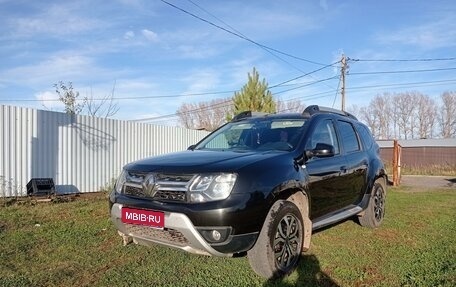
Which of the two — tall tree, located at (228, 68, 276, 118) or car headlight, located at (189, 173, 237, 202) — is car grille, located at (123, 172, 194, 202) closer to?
car headlight, located at (189, 173, 237, 202)

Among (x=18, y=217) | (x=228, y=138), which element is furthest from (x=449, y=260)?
(x=18, y=217)

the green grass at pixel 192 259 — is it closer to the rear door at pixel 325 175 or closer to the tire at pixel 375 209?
the tire at pixel 375 209

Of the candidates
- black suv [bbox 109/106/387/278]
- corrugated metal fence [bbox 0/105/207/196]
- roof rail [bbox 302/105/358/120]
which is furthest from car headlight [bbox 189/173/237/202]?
corrugated metal fence [bbox 0/105/207/196]

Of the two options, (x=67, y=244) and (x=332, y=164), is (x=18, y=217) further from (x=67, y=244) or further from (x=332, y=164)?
(x=332, y=164)

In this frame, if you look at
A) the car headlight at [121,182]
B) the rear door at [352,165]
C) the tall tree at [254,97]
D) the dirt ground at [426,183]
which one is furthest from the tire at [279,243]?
the tall tree at [254,97]

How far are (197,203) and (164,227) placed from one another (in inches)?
15.1

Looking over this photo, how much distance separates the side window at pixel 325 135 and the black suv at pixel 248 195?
0.05 feet

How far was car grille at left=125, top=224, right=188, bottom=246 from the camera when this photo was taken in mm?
3699

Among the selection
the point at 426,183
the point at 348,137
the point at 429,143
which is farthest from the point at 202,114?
the point at 348,137

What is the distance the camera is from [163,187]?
12.4 feet

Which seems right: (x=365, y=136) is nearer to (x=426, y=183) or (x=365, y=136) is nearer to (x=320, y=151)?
(x=320, y=151)

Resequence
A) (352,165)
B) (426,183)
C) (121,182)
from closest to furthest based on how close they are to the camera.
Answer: (121,182), (352,165), (426,183)

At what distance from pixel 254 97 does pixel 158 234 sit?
18.5 metres

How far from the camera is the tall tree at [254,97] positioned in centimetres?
2188
